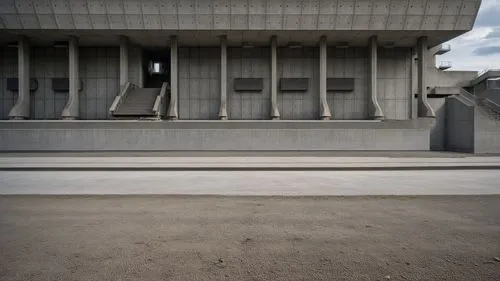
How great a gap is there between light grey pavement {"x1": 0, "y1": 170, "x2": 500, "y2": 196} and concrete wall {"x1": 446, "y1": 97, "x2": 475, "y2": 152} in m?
15.4

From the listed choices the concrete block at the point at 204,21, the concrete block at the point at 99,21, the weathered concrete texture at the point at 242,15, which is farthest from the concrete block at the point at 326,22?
the concrete block at the point at 99,21

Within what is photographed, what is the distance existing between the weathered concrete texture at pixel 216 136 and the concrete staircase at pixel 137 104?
144cm

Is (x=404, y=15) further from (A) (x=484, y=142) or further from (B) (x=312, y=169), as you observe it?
(B) (x=312, y=169)

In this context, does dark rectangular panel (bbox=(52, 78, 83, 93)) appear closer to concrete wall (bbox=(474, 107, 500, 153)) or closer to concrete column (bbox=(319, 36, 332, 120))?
concrete column (bbox=(319, 36, 332, 120))

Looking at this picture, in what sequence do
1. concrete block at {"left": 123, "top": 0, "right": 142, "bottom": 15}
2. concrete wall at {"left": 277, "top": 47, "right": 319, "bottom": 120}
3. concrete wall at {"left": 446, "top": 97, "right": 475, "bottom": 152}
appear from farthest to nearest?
concrete wall at {"left": 277, "top": 47, "right": 319, "bottom": 120} → concrete block at {"left": 123, "top": 0, "right": 142, "bottom": 15} → concrete wall at {"left": 446, "top": 97, "right": 475, "bottom": 152}

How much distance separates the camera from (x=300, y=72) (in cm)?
3222

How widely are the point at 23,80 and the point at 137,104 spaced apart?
1143 centimetres

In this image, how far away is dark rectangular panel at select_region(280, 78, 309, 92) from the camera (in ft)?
104

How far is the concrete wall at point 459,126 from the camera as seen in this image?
25.7 meters

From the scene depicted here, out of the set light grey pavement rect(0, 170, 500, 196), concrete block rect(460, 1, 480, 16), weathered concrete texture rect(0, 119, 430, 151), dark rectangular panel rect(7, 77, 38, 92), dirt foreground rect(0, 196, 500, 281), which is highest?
concrete block rect(460, 1, 480, 16)

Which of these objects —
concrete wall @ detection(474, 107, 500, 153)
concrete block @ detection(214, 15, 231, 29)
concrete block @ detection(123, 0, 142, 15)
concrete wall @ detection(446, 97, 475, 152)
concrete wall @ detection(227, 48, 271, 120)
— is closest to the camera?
concrete wall @ detection(474, 107, 500, 153)

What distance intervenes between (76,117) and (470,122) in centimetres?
3502

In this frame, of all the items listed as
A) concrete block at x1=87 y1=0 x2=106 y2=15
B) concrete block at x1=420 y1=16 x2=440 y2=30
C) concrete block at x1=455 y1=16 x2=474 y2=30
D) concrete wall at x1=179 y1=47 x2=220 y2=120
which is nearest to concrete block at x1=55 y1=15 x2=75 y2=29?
concrete block at x1=87 y1=0 x2=106 y2=15

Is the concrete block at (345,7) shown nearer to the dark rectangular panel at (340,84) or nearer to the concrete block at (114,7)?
the dark rectangular panel at (340,84)
